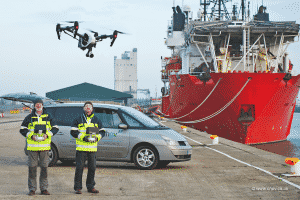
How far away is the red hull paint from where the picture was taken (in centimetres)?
2269

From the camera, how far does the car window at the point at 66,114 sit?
9.26 meters

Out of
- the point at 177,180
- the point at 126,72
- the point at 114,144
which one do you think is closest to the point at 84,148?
the point at 177,180

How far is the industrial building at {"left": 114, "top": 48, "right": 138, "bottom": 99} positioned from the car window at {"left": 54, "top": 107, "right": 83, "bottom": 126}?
125 meters

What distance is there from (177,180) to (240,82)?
16074 mm

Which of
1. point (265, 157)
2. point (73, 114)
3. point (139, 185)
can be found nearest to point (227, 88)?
A: point (265, 157)

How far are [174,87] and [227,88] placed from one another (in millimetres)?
8748

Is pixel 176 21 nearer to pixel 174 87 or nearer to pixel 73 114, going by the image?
pixel 174 87

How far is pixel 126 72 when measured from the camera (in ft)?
443

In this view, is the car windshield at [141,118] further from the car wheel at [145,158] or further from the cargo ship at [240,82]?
the cargo ship at [240,82]

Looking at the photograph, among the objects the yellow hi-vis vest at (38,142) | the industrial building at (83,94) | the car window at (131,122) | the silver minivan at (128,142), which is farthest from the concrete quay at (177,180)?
the industrial building at (83,94)

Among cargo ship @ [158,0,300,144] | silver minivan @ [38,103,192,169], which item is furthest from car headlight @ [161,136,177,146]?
cargo ship @ [158,0,300,144]

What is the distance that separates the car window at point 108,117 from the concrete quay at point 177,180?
107 centimetres

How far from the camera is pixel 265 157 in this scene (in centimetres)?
1159

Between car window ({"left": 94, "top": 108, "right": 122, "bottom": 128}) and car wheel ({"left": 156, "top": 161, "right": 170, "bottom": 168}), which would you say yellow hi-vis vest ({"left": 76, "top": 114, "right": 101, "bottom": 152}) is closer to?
car window ({"left": 94, "top": 108, "right": 122, "bottom": 128})
